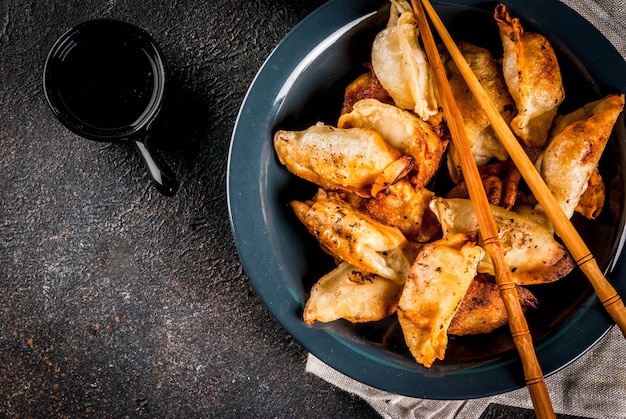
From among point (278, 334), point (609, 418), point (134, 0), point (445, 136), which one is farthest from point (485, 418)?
point (134, 0)

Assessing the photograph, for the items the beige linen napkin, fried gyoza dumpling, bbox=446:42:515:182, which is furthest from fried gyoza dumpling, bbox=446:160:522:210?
the beige linen napkin

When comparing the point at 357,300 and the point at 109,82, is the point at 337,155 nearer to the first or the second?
the point at 357,300

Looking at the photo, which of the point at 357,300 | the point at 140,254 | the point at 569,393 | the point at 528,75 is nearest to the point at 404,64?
the point at 528,75

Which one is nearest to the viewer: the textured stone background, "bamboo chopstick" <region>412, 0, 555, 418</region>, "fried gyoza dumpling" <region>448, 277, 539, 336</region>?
"bamboo chopstick" <region>412, 0, 555, 418</region>

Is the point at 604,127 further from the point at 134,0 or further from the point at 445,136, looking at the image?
the point at 134,0

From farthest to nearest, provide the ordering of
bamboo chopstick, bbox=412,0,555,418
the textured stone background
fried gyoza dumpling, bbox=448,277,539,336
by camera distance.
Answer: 1. the textured stone background
2. fried gyoza dumpling, bbox=448,277,539,336
3. bamboo chopstick, bbox=412,0,555,418

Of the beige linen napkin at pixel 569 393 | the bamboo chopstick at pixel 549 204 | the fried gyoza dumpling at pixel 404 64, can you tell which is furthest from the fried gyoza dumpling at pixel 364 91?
→ the beige linen napkin at pixel 569 393

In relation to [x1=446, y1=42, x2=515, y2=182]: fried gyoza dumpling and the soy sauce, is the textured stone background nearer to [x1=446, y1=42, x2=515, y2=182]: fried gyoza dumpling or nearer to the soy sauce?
the soy sauce
